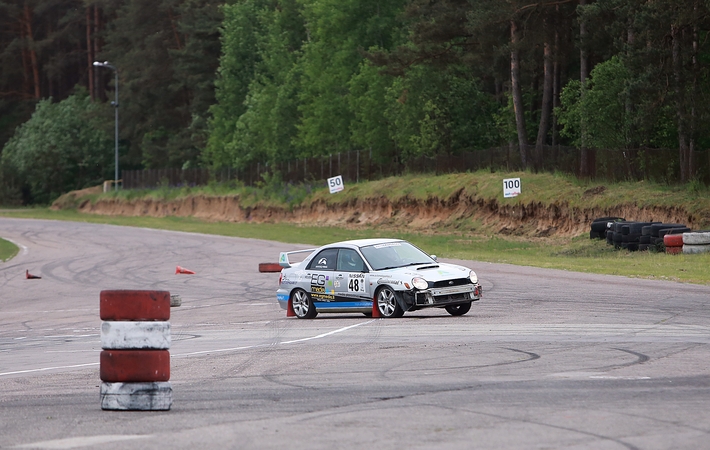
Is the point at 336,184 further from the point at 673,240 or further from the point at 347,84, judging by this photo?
the point at 673,240

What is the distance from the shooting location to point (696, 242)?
30.0m

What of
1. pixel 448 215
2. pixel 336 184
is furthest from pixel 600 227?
pixel 336 184

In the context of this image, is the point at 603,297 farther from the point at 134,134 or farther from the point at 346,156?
the point at 134,134

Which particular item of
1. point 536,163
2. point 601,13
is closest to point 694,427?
point 601,13

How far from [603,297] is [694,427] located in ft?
41.3

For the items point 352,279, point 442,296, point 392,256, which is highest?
point 392,256

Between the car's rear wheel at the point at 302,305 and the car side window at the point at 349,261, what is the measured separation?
93 centimetres

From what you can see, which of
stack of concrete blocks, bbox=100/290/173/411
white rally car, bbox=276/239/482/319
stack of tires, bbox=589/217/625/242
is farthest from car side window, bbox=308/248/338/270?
stack of tires, bbox=589/217/625/242

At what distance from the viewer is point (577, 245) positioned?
1458 inches

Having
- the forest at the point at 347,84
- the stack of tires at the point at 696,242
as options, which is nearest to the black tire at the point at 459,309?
the stack of tires at the point at 696,242

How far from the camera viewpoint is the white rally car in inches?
704

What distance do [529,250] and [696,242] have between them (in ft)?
32.1

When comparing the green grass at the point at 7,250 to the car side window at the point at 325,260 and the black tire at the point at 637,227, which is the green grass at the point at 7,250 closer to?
the black tire at the point at 637,227

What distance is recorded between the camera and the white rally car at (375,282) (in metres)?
17.9
